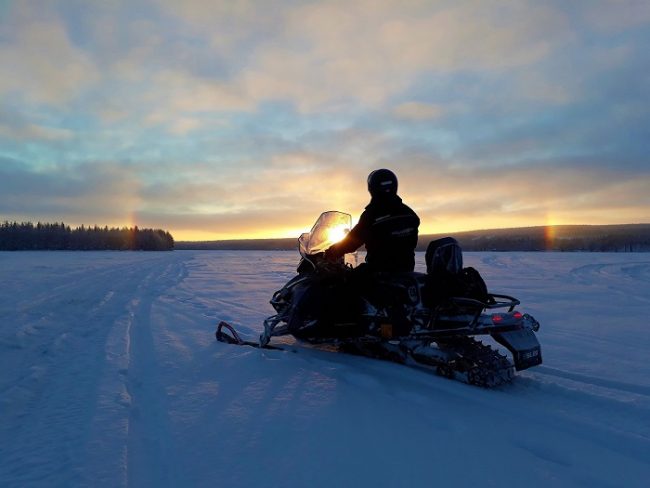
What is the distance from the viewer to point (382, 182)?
439 cm

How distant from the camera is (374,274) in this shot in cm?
446

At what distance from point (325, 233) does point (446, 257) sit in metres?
1.78

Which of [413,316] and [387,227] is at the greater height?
[387,227]

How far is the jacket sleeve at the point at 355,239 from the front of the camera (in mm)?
4477

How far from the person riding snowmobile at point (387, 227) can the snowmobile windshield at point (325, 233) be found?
76 cm

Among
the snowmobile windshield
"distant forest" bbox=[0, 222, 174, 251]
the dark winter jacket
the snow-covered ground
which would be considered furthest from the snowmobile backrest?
"distant forest" bbox=[0, 222, 174, 251]

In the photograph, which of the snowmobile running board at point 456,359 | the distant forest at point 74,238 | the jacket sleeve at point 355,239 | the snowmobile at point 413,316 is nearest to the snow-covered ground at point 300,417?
the snowmobile running board at point 456,359

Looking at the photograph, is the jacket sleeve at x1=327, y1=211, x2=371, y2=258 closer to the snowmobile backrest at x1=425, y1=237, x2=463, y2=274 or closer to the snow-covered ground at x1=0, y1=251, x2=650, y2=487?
the snowmobile backrest at x1=425, y1=237, x2=463, y2=274

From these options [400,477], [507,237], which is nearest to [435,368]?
[400,477]

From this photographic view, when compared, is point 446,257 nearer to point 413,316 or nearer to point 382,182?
point 413,316

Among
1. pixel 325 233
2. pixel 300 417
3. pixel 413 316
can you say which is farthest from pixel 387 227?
pixel 300 417

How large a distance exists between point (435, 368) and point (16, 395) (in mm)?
3673

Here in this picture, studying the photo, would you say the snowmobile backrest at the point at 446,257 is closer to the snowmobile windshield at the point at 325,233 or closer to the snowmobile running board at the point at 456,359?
the snowmobile running board at the point at 456,359

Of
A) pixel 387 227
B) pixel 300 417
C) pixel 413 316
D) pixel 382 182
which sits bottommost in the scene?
pixel 300 417
